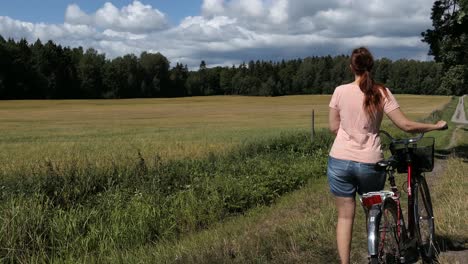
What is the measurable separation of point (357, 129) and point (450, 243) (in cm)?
209

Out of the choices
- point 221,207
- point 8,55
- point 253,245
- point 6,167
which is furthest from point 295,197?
point 8,55

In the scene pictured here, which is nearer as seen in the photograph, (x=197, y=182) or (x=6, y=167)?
(x=197, y=182)

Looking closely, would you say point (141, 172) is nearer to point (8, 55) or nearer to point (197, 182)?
point (197, 182)

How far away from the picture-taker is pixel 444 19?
15.1 metres

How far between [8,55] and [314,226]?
316 feet

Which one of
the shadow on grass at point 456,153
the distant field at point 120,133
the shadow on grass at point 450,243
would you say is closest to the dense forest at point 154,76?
the distant field at point 120,133

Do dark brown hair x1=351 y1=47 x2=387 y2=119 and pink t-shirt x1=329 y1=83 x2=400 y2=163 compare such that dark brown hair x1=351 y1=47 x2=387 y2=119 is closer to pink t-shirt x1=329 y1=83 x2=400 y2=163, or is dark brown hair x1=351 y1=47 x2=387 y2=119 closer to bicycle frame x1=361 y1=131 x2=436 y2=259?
pink t-shirt x1=329 y1=83 x2=400 y2=163

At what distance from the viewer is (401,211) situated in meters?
4.64

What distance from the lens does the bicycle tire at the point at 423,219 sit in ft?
15.9

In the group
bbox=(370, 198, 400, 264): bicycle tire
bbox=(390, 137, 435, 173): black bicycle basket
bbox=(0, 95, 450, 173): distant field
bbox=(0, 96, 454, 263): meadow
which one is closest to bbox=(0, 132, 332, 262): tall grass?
bbox=(0, 96, 454, 263): meadow

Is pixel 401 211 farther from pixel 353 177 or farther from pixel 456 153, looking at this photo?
pixel 456 153

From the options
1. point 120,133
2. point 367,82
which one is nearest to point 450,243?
point 367,82

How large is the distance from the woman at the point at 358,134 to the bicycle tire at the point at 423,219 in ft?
2.23

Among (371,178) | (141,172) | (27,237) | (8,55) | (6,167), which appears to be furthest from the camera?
(8,55)
